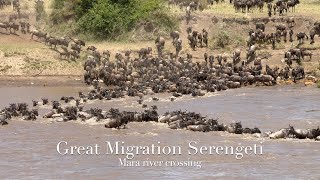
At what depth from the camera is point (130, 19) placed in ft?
143

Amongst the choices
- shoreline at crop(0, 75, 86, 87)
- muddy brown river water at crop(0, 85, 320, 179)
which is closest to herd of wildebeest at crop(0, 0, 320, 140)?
muddy brown river water at crop(0, 85, 320, 179)

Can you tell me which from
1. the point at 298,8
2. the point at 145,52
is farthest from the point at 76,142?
the point at 298,8

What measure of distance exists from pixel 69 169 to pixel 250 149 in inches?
193

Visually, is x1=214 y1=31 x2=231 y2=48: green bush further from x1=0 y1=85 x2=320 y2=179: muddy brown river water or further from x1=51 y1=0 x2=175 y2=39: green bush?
x1=0 y1=85 x2=320 y2=179: muddy brown river water

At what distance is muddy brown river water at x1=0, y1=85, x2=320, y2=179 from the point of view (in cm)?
1725

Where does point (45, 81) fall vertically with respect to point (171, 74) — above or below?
below

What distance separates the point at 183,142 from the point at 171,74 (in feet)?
43.8

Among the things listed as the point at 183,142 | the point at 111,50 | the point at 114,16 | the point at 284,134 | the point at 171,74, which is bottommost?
the point at 183,142

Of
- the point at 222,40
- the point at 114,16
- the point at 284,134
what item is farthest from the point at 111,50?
the point at 284,134

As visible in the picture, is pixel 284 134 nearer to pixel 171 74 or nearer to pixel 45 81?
pixel 171 74

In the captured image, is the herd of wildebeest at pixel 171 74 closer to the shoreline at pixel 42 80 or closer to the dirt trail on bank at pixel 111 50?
the dirt trail on bank at pixel 111 50

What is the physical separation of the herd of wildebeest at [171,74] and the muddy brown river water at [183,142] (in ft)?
1.51

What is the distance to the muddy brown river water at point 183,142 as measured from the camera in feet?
56.6

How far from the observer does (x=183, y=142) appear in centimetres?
2056
